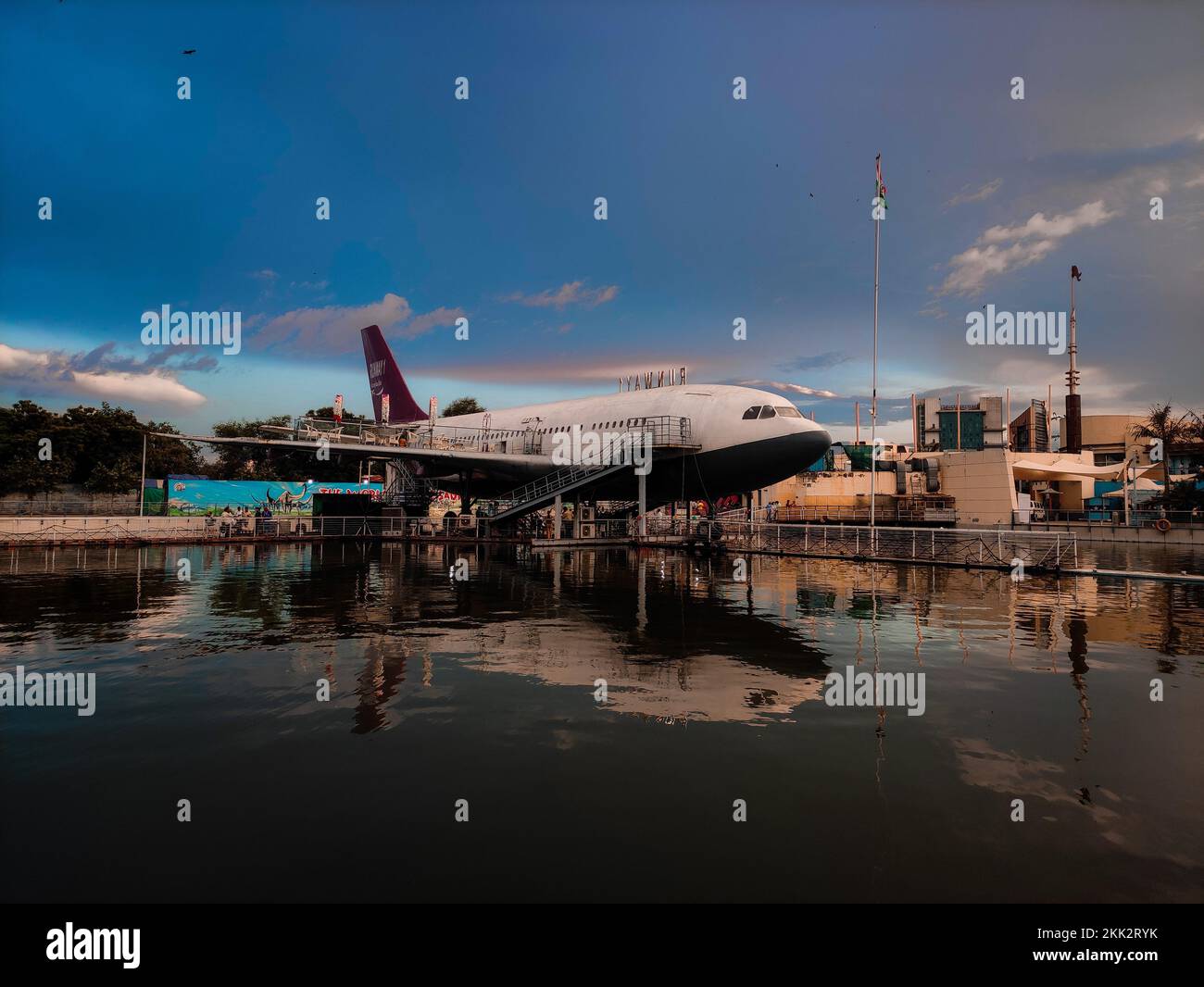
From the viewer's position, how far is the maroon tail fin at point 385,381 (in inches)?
2071

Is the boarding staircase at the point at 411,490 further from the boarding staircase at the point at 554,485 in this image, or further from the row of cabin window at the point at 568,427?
the boarding staircase at the point at 554,485

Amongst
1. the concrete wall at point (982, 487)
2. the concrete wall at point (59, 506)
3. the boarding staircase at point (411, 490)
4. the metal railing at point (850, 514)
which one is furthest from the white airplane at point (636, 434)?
the concrete wall at point (982, 487)

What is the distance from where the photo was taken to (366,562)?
26.7m

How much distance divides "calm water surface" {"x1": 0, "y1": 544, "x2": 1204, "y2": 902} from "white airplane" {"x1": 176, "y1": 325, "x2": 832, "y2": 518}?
17797 millimetres

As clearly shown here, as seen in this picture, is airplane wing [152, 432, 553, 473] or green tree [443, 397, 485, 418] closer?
airplane wing [152, 432, 553, 473]

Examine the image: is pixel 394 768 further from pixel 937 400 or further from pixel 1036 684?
pixel 937 400

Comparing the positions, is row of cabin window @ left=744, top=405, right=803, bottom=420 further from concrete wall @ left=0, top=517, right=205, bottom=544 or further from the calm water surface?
concrete wall @ left=0, top=517, right=205, bottom=544

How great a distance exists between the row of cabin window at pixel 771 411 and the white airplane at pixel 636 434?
43mm

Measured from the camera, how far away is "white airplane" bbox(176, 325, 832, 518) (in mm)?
30422

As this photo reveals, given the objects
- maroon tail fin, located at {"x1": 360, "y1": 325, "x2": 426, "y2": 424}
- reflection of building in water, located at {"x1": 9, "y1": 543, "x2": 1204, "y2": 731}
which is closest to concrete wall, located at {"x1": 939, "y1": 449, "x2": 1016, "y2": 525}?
reflection of building in water, located at {"x1": 9, "y1": 543, "x2": 1204, "y2": 731}

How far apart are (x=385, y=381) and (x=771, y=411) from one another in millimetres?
34634

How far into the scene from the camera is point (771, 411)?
99.3ft

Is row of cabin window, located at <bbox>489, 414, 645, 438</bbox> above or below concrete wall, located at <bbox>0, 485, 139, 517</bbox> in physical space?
above
